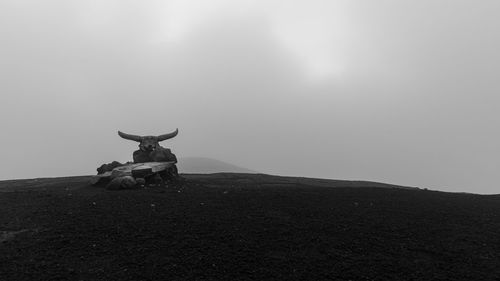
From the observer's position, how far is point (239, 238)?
737 centimetres

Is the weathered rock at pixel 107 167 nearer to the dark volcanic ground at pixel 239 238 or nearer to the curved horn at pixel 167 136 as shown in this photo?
the curved horn at pixel 167 136

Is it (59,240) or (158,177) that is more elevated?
(158,177)

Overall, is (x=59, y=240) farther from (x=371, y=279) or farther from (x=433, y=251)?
(x=433, y=251)

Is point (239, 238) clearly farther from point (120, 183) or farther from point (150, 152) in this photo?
point (150, 152)

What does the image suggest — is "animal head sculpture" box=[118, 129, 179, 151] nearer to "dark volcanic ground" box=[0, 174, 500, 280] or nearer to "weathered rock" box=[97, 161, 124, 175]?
"weathered rock" box=[97, 161, 124, 175]

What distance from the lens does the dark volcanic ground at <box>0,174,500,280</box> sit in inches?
237

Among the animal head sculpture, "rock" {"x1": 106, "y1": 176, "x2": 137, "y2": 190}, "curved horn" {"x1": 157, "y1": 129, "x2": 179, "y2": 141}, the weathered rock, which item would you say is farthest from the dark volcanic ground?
"curved horn" {"x1": 157, "y1": 129, "x2": 179, "y2": 141}

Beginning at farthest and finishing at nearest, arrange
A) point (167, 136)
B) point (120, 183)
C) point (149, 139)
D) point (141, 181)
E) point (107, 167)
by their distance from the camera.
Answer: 1. point (167, 136)
2. point (149, 139)
3. point (107, 167)
4. point (141, 181)
5. point (120, 183)

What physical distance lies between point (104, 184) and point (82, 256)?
23.2ft

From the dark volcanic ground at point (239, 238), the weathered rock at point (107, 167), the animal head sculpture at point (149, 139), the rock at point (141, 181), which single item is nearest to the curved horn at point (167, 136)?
the animal head sculpture at point (149, 139)

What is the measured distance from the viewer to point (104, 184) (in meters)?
13.1

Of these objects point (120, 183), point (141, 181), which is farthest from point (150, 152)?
point (120, 183)

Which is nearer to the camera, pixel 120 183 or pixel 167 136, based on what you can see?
pixel 120 183

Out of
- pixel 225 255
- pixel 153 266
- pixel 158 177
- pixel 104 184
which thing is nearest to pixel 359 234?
pixel 225 255
